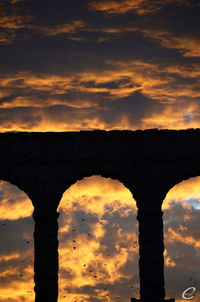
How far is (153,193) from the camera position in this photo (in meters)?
27.2

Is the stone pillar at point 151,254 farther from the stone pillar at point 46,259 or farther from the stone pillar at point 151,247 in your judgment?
the stone pillar at point 46,259

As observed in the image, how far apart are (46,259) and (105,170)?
3.53 meters

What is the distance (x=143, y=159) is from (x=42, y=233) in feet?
13.8

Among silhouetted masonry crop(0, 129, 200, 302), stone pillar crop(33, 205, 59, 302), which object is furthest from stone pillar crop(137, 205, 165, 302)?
stone pillar crop(33, 205, 59, 302)

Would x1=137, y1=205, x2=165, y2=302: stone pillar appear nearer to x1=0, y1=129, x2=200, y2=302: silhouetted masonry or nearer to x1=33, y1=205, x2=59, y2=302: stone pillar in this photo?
x1=0, y1=129, x2=200, y2=302: silhouetted masonry

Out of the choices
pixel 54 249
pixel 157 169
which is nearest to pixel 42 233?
pixel 54 249

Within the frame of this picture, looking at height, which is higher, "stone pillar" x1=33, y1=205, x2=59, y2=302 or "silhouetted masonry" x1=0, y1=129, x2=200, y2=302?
"silhouetted masonry" x1=0, y1=129, x2=200, y2=302

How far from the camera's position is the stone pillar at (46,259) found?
26359mm

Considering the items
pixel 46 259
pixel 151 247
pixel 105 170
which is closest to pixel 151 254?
pixel 151 247

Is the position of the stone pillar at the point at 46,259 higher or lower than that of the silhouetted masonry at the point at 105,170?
lower

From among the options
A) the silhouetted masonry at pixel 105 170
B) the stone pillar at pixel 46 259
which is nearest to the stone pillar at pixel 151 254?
the silhouetted masonry at pixel 105 170

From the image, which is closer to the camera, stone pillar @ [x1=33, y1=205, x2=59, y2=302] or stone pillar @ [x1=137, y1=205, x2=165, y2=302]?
stone pillar @ [x1=33, y1=205, x2=59, y2=302]

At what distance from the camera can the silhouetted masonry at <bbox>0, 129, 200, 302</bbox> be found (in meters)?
26.7

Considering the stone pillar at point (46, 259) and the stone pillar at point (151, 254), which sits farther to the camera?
the stone pillar at point (151, 254)
